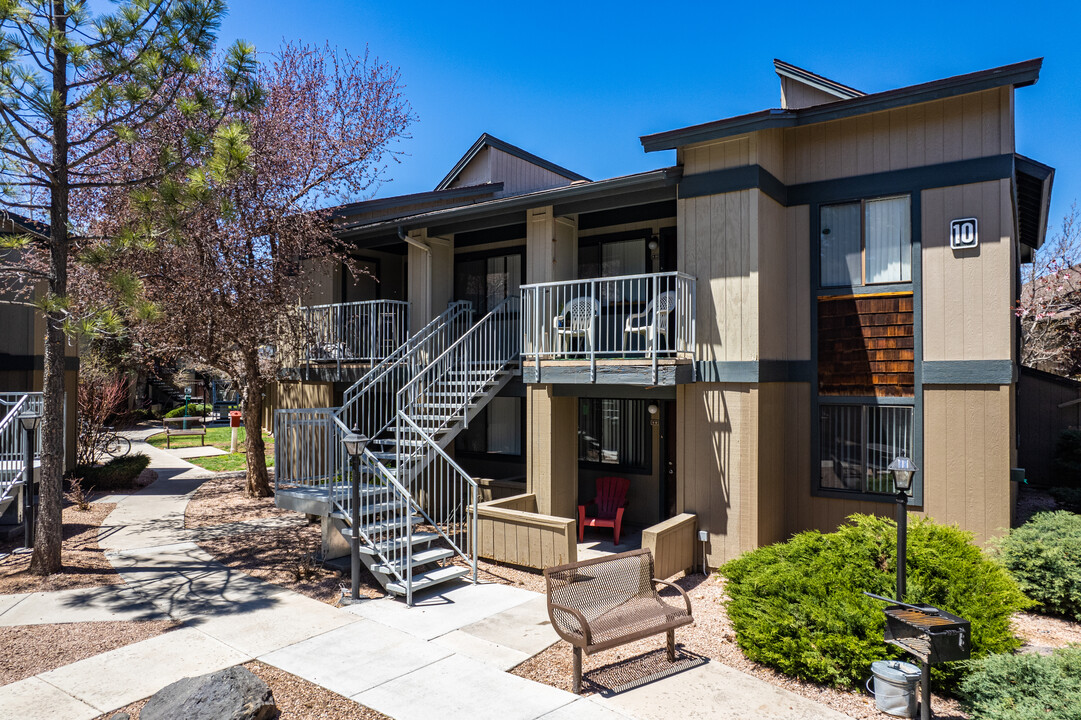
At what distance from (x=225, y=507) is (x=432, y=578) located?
6.93 metres

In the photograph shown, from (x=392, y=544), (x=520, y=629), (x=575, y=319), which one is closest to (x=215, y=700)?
(x=520, y=629)

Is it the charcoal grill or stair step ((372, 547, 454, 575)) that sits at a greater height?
the charcoal grill

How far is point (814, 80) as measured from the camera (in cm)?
1216

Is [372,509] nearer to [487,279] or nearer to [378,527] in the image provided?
[378,527]

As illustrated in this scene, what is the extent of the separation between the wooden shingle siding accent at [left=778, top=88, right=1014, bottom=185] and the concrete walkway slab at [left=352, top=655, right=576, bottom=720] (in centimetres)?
802

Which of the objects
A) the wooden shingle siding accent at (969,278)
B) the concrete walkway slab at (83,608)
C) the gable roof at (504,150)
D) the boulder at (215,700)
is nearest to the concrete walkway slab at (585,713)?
the boulder at (215,700)

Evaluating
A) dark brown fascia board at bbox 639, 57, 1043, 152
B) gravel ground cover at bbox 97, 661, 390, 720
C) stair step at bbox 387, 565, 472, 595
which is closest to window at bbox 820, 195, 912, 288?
dark brown fascia board at bbox 639, 57, 1043, 152

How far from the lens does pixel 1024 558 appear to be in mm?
7551

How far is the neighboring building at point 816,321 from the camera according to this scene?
8.48 metres

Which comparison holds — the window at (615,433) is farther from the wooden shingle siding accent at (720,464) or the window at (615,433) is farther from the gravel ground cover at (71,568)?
the gravel ground cover at (71,568)

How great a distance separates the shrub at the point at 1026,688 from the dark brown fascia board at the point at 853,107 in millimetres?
6751

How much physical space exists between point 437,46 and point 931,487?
14412 millimetres

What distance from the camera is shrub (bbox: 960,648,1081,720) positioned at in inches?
159

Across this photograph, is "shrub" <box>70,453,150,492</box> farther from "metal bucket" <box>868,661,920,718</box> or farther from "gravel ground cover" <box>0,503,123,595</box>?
"metal bucket" <box>868,661,920,718</box>
